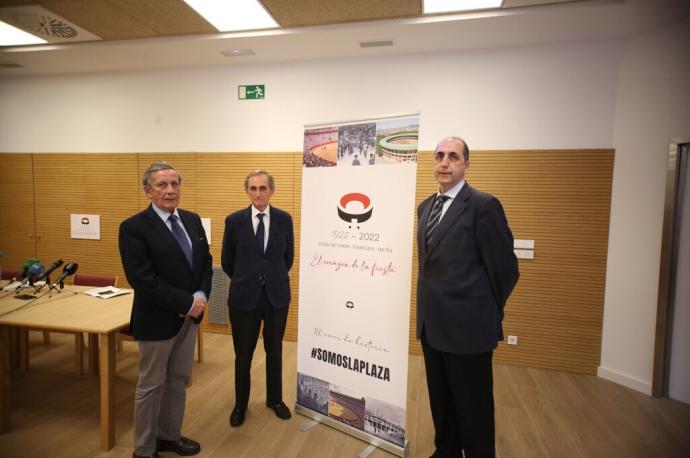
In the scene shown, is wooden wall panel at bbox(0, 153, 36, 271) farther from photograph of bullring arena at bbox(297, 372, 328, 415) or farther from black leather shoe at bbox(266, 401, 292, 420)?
photograph of bullring arena at bbox(297, 372, 328, 415)

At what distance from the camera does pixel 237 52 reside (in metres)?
4.26

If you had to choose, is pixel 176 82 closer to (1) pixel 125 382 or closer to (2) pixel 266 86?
(2) pixel 266 86

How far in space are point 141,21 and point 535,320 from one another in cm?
503

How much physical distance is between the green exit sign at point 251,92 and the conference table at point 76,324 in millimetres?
2830

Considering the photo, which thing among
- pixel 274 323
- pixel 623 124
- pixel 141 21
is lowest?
pixel 274 323

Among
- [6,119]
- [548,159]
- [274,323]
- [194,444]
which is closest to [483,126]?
[548,159]

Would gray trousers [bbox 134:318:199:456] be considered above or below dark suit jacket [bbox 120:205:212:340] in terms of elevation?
below

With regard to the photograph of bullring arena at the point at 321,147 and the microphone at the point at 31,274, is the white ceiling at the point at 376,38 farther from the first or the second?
the microphone at the point at 31,274

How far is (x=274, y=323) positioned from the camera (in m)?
2.77

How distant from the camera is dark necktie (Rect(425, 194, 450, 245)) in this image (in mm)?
2148

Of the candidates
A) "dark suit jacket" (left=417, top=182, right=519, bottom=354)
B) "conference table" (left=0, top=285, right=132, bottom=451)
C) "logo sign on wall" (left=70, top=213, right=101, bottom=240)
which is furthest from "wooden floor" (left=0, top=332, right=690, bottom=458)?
"logo sign on wall" (left=70, top=213, right=101, bottom=240)

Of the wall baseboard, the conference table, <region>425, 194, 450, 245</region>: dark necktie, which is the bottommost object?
the wall baseboard

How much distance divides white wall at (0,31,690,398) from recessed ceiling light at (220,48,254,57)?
300 mm

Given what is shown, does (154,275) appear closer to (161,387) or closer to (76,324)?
(161,387)
